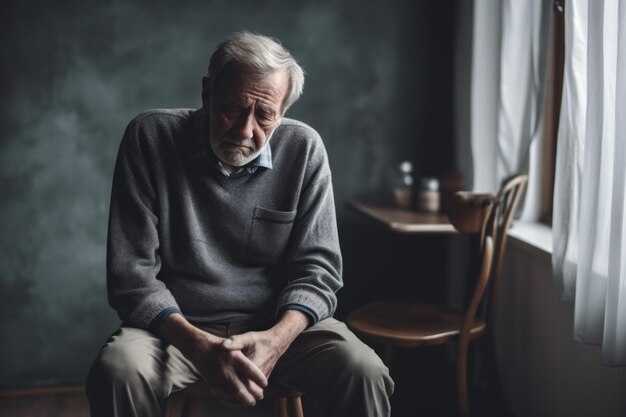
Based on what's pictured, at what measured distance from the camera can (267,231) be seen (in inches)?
71.8

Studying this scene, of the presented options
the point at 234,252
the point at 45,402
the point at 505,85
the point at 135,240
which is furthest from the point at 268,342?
the point at 45,402

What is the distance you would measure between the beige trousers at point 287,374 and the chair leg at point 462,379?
2.29ft

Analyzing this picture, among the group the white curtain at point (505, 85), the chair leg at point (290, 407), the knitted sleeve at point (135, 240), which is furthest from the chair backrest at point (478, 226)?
the knitted sleeve at point (135, 240)

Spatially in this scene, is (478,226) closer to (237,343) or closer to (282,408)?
(282,408)

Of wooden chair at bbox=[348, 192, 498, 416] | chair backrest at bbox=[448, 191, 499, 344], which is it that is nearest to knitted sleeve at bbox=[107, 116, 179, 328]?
wooden chair at bbox=[348, 192, 498, 416]

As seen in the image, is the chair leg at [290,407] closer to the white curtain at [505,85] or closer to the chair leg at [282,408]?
the chair leg at [282,408]

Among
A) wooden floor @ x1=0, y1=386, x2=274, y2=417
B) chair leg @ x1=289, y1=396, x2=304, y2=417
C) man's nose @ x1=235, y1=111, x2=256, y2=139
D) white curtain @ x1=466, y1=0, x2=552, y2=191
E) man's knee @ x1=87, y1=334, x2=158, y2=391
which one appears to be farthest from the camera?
wooden floor @ x1=0, y1=386, x2=274, y2=417

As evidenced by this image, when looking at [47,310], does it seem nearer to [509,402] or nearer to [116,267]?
[116,267]

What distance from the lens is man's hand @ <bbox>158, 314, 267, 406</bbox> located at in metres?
1.53

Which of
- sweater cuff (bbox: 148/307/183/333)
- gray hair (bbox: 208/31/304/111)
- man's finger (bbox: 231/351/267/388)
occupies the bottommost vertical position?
man's finger (bbox: 231/351/267/388)

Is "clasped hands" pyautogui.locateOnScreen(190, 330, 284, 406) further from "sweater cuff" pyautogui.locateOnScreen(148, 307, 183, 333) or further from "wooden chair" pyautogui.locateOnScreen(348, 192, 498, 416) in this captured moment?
"wooden chair" pyautogui.locateOnScreen(348, 192, 498, 416)

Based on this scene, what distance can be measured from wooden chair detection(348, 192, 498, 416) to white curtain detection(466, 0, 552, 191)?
374mm

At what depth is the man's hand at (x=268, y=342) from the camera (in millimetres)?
1561

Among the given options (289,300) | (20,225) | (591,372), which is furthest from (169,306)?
(20,225)
